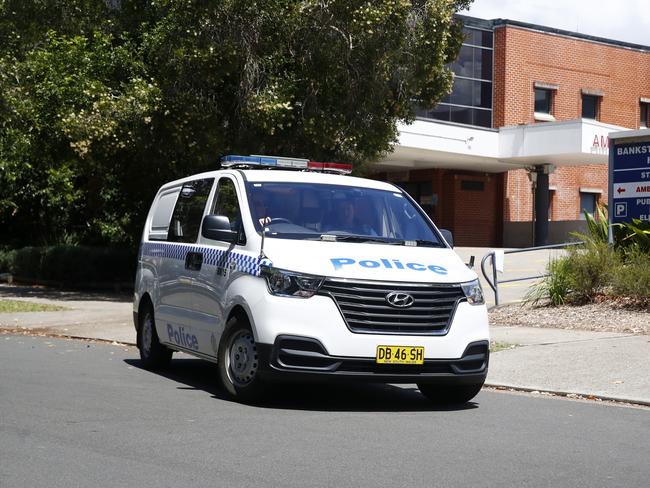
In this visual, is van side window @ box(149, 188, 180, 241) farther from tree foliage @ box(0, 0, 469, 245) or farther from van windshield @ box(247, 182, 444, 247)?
tree foliage @ box(0, 0, 469, 245)

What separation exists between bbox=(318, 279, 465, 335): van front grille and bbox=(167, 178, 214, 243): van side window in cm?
238

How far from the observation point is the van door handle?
1020cm

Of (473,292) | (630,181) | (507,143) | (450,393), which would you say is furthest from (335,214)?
(507,143)

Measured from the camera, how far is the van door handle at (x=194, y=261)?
1020 cm

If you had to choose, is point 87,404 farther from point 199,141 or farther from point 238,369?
point 199,141

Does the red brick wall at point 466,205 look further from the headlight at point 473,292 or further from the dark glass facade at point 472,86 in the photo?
the headlight at point 473,292

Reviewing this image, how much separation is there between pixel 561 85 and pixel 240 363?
36.6 m

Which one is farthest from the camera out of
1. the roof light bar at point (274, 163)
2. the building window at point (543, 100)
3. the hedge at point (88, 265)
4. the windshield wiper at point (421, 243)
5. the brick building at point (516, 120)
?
the building window at point (543, 100)

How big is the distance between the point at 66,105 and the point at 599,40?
2855 cm

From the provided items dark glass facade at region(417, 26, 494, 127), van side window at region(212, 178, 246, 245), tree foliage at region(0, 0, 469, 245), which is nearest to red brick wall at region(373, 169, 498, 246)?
dark glass facade at region(417, 26, 494, 127)

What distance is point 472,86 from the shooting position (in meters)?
A: 41.9

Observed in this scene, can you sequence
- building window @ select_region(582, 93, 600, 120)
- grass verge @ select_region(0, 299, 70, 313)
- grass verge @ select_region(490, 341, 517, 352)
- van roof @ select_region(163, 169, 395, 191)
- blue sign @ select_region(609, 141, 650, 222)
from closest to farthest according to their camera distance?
van roof @ select_region(163, 169, 395, 191)
grass verge @ select_region(490, 341, 517, 352)
blue sign @ select_region(609, 141, 650, 222)
grass verge @ select_region(0, 299, 70, 313)
building window @ select_region(582, 93, 600, 120)

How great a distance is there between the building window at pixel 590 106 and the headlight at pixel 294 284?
37.7 metres

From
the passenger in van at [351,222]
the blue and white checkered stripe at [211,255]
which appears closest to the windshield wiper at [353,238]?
the passenger in van at [351,222]
